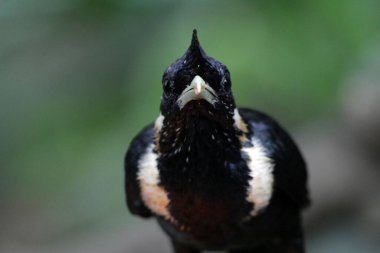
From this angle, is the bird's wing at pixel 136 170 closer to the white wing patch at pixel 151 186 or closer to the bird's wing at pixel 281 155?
the white wing patch at pixel 151 186

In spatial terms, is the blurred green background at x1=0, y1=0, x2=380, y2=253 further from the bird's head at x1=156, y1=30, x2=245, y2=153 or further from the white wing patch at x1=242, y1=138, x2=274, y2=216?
the bird's head at x1=156, y1=30, x2=245, y2=153

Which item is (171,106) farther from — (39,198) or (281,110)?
(39,198)

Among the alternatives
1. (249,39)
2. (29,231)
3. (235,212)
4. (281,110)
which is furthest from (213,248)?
(29,231)

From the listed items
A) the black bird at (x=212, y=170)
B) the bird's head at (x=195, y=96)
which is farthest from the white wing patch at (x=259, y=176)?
the bird's head at (x=195, y=96)

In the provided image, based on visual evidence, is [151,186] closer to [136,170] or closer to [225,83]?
[136,170]

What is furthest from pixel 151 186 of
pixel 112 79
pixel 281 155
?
pixel 112 79

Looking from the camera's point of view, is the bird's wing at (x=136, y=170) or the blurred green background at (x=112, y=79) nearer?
the bird's wing at (x=136, y=170)
